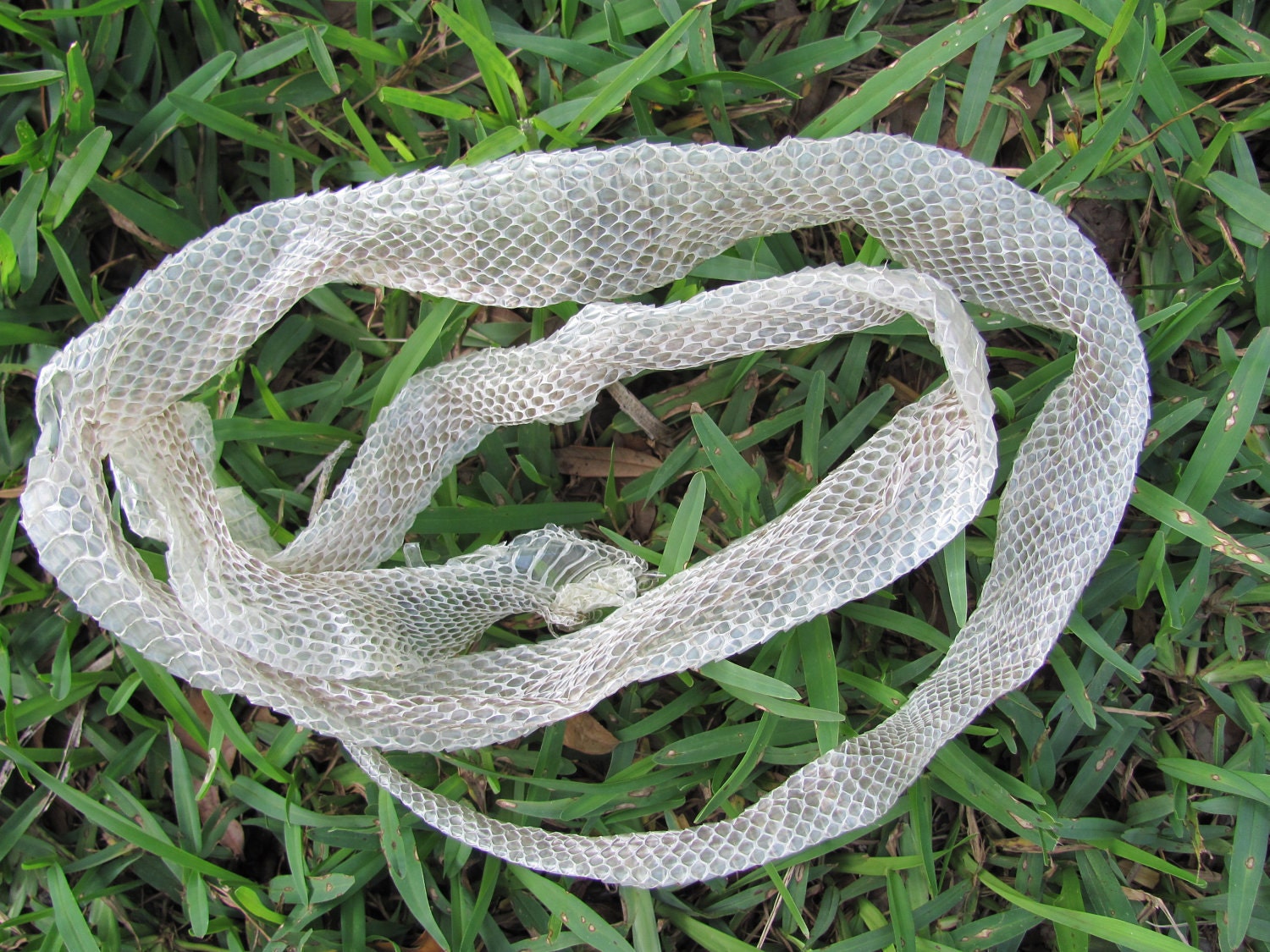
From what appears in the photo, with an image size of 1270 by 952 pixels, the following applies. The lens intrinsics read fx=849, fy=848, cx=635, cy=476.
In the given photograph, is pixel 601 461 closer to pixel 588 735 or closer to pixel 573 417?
pixel 573 417

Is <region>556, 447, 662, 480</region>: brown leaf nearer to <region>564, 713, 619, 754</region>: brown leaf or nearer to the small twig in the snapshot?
the small twig

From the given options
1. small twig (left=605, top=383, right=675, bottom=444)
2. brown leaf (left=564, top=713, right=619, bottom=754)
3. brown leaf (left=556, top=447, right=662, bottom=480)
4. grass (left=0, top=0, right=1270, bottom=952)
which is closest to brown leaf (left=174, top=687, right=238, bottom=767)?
grass (left=0, top=0, right=1270, bottom=952)

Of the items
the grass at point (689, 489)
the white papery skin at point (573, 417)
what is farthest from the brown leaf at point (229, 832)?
the white papery skin at point (573, 417)

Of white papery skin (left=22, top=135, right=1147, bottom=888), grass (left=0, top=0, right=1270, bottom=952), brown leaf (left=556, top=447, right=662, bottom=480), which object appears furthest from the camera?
brown leaf (left=556, top=447, right=662, bottom=480)

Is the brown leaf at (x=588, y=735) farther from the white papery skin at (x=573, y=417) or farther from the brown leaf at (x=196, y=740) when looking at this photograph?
the brown leaf at (x=196, y=740)

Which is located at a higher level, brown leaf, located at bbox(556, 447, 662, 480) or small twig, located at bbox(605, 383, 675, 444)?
small twig, located at bbox(605, 383, 675, 444)

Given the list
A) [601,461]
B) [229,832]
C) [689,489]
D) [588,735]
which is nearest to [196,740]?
[229,832]

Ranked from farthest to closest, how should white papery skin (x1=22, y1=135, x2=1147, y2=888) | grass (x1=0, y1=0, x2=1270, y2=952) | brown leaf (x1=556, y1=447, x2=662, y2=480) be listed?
brown leaf (x1=556, y1=447, x2=662, y2=480) < grass (x1=0, y1=0, x2=1270, y2=952) < white papery skin (x1=22, y1=135, x2=1147, y2=888)

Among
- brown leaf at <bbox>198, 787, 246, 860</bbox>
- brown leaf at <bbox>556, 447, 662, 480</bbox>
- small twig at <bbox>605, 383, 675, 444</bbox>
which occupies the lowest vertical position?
brown leaf at <bbox>198, 787, 246, 860</bbox>

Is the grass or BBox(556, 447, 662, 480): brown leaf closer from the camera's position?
the grass
